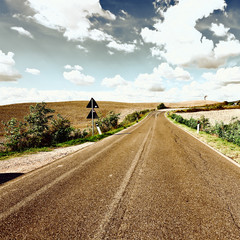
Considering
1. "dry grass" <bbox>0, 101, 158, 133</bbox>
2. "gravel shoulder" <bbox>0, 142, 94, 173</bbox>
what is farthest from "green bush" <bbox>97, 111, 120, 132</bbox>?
"gravel shoulder" <bbox>0, 142, 94, 173</bbox>

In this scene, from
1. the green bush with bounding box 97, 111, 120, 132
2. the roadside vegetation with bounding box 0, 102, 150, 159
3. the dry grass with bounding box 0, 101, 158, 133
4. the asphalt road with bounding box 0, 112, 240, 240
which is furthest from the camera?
the dry grass with bounding box 0, 101, 158, 133

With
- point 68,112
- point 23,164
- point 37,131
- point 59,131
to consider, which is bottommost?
point 23,164

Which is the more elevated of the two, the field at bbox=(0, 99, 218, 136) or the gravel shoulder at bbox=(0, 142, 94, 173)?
the field at bbox=(0, 99, 218, 136)

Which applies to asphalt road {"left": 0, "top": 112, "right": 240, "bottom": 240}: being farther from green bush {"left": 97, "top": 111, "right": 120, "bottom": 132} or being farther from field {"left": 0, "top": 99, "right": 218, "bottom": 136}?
field {"left": 0, "top": 99, "right": 218, "bottom": 136}

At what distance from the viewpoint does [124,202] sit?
2938mm

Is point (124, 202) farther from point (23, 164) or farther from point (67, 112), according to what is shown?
point (67, 112)

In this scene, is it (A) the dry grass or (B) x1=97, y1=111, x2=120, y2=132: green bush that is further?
(A) the dry grass

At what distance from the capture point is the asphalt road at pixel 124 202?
2.22 metres

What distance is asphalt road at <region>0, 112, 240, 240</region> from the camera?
222 centimetres

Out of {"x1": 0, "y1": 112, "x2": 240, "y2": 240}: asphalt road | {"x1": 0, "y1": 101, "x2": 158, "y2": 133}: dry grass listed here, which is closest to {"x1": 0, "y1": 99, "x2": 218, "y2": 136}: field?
{"x1": 0, "y1": 101, "x2": 158, "y2": 133}: dry grass

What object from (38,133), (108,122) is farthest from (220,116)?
(38,133)

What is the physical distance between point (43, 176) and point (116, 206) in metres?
2.65

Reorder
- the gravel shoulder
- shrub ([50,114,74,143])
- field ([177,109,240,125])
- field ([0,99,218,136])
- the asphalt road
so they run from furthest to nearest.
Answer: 1. field ([0,99,218,136])
2. field ([177,109,240,125])
3. shrub ([50,114,74,143])
4. the gravel shoulder
5. the asphalt road

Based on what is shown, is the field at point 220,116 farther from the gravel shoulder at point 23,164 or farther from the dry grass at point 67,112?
the gravel shoulder at point 23,164
